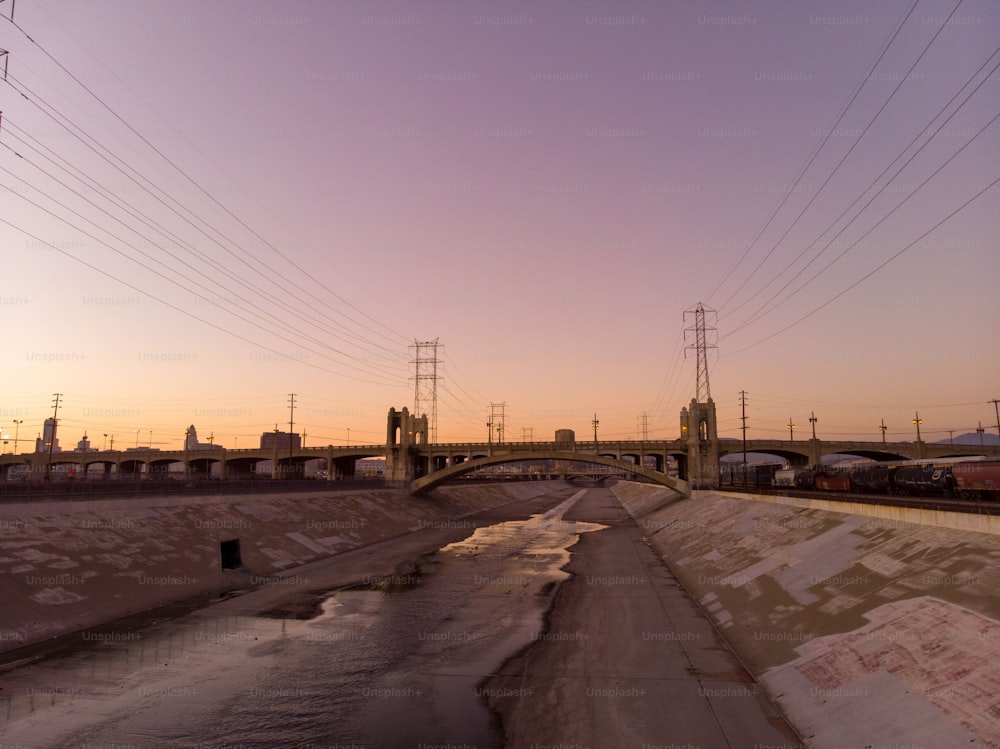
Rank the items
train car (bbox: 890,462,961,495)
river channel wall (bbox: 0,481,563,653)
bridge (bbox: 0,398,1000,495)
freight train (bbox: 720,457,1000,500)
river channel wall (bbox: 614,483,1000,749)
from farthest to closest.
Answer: bridge (bbox: 0,398,1000,495)
train car (bbox: 890,462,961,495)
freight train (bbox: 720,457,1000,500)
river channel wall (bbox: 0,481,563,653)
river channel wall (bbox: 614,483,1000,749)

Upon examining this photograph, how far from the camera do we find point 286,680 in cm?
2102

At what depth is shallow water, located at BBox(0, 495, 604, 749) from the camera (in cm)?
1661

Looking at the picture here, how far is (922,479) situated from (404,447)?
8110 cm

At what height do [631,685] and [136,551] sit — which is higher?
[136,551]

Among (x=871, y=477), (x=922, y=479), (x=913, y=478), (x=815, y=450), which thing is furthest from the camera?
(x=815, y=450)

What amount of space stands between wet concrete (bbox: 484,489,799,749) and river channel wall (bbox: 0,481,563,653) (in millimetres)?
20850

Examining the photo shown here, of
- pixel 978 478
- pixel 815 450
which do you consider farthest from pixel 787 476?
pixel 978 478

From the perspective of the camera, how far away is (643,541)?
66750 mm

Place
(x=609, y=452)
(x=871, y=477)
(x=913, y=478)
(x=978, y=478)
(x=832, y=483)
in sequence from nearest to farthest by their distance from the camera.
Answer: (x=978, y=478) < (x=913, y=478) < (x=871, y=477) < (x=832, y=483) < (x=609, y=452)

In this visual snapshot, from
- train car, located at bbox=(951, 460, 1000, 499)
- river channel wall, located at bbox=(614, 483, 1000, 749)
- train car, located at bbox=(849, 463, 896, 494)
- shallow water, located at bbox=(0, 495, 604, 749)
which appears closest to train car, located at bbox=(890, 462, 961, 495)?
train car, located at bbox=(951, 460, 1000, 499)

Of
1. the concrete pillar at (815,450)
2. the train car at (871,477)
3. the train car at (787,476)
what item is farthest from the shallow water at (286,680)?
the concrete pillar at (815,450)

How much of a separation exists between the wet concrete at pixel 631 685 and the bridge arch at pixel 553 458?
65723 millimetres

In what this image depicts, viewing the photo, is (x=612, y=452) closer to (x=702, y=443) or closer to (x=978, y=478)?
(x=702, y=443)

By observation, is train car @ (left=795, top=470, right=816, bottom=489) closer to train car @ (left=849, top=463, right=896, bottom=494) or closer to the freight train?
the freight train
